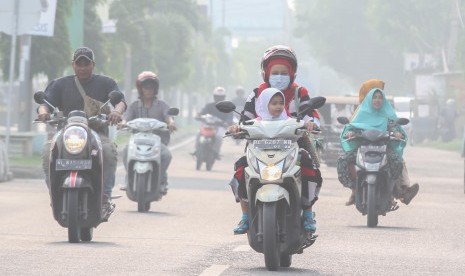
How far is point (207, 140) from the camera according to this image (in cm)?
3194

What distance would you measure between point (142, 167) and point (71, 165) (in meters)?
5.55

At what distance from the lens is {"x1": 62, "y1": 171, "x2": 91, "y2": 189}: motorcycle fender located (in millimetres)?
12812

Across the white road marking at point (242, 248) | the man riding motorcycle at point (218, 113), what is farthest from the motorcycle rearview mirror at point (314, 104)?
the man riding motorcycle at point (218, 113)

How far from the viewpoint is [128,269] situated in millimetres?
→ 10828

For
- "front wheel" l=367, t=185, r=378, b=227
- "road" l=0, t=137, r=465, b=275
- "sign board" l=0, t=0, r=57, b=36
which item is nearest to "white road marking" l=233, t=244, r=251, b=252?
"road" l=0, t=137, r=465, b=275

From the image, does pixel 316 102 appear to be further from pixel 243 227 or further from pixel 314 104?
pixel 243 227

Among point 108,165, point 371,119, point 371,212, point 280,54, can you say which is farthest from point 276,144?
point 371,119

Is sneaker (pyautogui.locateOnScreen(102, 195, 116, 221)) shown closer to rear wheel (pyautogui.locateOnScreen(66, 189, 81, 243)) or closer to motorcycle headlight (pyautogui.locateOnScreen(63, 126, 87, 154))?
rear wheel (pyautogui.locateOnScreen(66, 189, 81, 243))

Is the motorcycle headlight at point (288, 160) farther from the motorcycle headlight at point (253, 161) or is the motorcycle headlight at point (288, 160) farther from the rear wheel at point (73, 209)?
the rear wheel at point (73, 209)

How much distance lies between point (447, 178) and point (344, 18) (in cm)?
7911

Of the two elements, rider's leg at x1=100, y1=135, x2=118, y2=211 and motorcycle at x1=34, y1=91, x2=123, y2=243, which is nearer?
motorcycle at x1=34, y1=91, x2=123, y2=243

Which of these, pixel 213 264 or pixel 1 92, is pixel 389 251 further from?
pixel 1 92

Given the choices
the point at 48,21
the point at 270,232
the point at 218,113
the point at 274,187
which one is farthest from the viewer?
the point at 218,113

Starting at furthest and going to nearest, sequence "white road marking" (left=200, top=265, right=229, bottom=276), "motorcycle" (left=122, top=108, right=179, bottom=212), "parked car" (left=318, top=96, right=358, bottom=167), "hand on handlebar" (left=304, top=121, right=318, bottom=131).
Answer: "parked car" (left=318, top=96, right=358, bottom=167)
"motorcycle" (left=122, top=108, right=179, bottom=212)
"hand on handlebar" (left=304, top=121, right=318, bottom=131)
"white road marking" (left=200, top=265, right=229, bottom=276)
